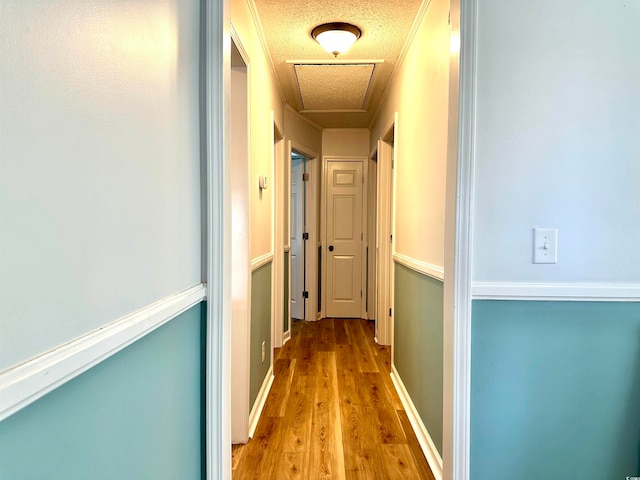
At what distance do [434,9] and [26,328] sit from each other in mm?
1990

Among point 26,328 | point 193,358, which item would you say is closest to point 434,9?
Result: point 193,358

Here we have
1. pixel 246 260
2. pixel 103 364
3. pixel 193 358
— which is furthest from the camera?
pixel 246 260

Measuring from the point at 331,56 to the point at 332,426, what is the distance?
2.41 metres

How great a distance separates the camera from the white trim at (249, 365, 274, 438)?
2017mm

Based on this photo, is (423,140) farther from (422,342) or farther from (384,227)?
(384,227)

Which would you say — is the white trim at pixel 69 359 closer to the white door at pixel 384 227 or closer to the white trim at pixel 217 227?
the white trim at pixel 217 227

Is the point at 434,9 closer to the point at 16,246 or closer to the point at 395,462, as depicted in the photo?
the point at 16,246

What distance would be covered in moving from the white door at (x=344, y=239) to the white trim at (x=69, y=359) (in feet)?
11.8

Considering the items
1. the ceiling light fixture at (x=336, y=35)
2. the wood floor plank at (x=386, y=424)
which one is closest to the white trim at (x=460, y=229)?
the wood floor plank at (x=386, y=424)

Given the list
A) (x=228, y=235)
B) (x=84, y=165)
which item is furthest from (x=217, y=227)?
(x=84, y=165)

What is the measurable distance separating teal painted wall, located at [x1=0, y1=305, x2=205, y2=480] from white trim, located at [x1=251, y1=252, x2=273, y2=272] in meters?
0.86

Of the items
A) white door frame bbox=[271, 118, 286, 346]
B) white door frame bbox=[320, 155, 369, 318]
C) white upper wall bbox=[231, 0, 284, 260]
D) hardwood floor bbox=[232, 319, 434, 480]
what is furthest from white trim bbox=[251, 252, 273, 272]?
white door frame bbox=[320, 155, 369, 318]

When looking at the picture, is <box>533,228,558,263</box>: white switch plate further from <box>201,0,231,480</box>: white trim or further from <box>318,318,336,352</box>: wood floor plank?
<box>318,318,336,352</box>: wood floor plank

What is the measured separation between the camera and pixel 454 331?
4.07ft
